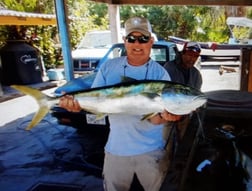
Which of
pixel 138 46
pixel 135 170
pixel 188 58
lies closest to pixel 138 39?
pixel 138 46

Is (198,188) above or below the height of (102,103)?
below

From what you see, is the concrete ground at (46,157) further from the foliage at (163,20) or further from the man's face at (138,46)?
the foliage at (163,20)

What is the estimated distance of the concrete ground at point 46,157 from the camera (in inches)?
182

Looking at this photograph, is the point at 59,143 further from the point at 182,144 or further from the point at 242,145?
the point at 242,145

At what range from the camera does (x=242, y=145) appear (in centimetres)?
319

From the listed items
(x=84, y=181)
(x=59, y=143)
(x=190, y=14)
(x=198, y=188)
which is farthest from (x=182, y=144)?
(x=190, y=14)

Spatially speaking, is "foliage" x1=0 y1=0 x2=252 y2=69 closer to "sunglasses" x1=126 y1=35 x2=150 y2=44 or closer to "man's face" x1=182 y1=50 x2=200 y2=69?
"man's face" x1=182 y1=50 x2=200 y2=69

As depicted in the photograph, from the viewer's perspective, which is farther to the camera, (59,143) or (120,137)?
(59,143)

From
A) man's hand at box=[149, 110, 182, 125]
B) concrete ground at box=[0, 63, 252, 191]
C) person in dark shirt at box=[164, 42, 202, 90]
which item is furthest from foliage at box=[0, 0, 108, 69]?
man's hand at box=[149, 110, 182, 125]

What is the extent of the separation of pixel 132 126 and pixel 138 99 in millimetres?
292

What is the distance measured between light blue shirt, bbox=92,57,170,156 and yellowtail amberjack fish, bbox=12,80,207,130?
0.58ft

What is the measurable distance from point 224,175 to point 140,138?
0.99m

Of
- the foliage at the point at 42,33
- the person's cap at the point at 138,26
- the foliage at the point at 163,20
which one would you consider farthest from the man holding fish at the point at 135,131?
the foliage at the point at 163,20

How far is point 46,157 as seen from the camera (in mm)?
5531
